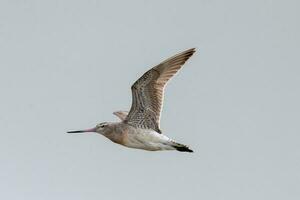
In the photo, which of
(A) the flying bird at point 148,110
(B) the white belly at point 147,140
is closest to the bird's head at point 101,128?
(A) the flying bird at point 148,110

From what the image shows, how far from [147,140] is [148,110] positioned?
2.33 feet

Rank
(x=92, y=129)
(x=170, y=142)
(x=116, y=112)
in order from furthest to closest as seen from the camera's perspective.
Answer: (x=116, y=112)
(x=92, y=129)
(x=170, y=142)

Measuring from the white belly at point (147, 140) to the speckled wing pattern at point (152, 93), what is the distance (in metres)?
0.23

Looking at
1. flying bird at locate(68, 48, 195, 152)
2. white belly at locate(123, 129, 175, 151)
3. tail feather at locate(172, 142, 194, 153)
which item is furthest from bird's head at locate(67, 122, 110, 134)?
tail feather at locate(172, 142, 194, 153)

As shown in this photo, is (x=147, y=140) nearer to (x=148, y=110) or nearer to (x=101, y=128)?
(x=148, y=110)

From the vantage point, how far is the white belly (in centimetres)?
1783

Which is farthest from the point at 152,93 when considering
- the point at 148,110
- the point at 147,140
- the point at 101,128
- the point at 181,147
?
the point at 101,128

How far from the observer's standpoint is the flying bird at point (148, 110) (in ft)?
59.2

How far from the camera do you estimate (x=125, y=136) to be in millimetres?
18328

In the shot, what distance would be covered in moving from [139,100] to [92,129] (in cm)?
170

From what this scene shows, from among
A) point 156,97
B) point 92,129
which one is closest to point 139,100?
point 156,97

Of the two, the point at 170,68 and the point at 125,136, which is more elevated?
the point at 170,68

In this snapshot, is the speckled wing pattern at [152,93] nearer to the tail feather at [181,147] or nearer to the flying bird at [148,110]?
the flying bird at [148,110]

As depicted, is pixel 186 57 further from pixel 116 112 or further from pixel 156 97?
pixel 116 112
